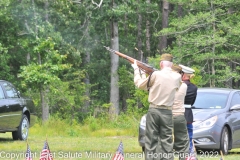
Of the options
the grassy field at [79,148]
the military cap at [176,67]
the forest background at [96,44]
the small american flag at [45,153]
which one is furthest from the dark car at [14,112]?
the small american flag at [45,153]

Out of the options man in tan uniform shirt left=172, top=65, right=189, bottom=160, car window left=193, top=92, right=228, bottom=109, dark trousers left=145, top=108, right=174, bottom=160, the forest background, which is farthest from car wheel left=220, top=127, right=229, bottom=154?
the forest background

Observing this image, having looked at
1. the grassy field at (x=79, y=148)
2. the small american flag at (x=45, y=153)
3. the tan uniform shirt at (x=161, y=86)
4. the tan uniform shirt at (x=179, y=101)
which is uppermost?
the tan uniform shirt at (x=161, y=86)

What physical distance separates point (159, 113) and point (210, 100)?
5.06 meters

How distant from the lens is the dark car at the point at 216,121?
1403 cm

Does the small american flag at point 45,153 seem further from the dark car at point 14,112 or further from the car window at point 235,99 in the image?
the dark car at point 14,112

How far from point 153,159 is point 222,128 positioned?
4.41m

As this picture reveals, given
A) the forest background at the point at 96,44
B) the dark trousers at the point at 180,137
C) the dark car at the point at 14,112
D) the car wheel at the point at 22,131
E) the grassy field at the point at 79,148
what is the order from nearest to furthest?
the dark trousers at the point at 180,137
the grassy field at the point at 79,148
the dark car at the point at 14,112
the car wheel at the point at 22,131
the forest background at the point at 96,44

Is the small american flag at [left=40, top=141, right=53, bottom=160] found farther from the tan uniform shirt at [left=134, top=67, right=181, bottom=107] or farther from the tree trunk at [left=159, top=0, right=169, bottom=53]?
the tree trunk at [left=159, top=0, right=169, bottom=53]

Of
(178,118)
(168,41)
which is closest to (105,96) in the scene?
(168,41)

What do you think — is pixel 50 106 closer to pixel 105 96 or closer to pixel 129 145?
pixel 105 96

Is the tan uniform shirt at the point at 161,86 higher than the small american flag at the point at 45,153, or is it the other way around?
the tan uniform shirt at the point at 161,86

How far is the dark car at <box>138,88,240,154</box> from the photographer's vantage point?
14.0m

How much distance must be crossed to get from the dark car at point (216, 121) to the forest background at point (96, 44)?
7.91 m

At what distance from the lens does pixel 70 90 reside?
37.6 metres
